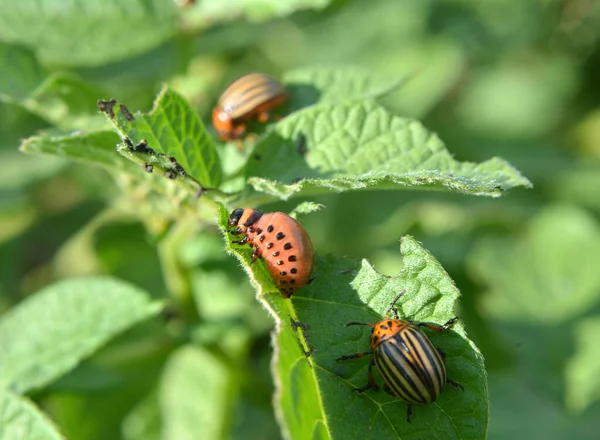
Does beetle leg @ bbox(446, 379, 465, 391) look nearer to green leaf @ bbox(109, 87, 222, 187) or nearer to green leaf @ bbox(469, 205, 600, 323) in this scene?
green leaf @ bbox(109, 87, 222, 187)

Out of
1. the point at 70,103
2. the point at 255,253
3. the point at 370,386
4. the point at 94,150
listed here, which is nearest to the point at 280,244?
the point at 255,253

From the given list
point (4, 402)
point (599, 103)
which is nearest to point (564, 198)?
point (599, 103)

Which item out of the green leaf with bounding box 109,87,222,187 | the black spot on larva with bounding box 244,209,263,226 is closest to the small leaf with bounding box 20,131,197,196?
the green leaf with bounding box 109,87,222,187

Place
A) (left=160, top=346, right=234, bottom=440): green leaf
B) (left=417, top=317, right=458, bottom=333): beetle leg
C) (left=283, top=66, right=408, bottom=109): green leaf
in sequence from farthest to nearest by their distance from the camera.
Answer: (left=160, top=346, right=234, bottom=440): green leaf < (left=283, top=66, right=408, bottom=109): green leaf < (left=417, top=317, right=458, bottom=333): beetle leg

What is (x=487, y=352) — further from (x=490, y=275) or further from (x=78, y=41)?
(x=78, y=41)

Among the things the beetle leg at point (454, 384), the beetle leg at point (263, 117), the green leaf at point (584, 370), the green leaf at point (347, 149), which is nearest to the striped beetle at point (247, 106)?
the beetle leg at point (263, 117)

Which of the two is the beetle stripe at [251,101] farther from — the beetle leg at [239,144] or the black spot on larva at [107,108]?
the black spot on larva at [107,108]
